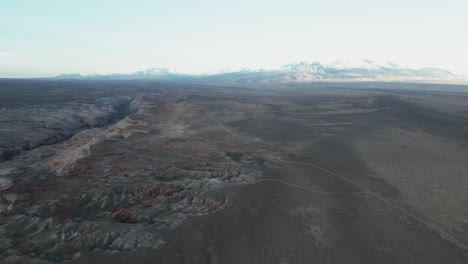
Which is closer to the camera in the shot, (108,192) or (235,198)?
(108,192)

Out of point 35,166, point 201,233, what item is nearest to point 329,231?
point 201,233

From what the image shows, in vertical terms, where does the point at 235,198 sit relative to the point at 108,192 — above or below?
below

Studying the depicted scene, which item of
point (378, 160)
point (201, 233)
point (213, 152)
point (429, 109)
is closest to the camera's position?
point (201, 233)

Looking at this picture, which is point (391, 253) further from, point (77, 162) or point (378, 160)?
point (77, 162)

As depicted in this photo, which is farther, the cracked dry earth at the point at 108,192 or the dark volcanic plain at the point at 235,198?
the cracked dry earth at the point at 108,192

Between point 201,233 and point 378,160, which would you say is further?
point 378,160
